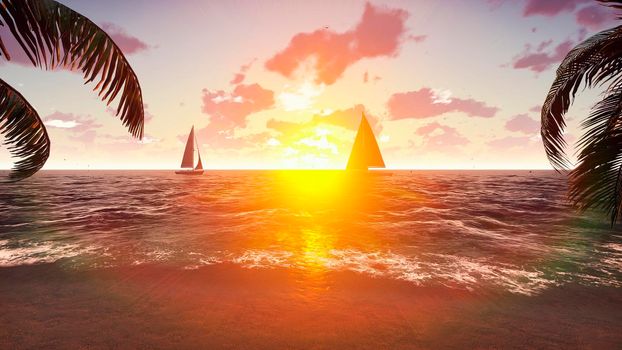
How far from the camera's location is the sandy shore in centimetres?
446

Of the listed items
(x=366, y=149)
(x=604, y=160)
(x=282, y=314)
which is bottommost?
(x=282, y=314)

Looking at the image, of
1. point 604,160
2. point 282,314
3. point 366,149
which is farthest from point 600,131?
point 366,149

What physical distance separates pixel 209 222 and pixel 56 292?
31.9 ft

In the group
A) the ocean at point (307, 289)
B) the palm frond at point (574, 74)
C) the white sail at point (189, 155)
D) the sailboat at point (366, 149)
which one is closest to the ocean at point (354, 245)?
the ocean at point (307, 289)

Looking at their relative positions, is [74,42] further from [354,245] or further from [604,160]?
[354,245]

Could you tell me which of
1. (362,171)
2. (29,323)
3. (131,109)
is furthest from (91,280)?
(362,171)

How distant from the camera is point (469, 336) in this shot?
468 centimetres

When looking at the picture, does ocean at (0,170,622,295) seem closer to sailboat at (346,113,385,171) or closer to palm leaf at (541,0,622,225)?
palm leaf at (541,0,622,225)

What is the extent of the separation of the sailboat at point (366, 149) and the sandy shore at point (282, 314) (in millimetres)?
66323

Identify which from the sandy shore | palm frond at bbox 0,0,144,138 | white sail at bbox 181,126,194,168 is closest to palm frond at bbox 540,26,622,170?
the sandy shore

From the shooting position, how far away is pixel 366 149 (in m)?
72.2

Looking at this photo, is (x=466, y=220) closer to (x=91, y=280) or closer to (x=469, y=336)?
(x=469, y=336)

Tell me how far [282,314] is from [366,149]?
68827 mm

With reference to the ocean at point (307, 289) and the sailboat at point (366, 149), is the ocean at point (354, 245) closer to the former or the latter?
the ocean at point (307, 289)
